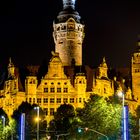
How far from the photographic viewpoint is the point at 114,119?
11538 centimetres

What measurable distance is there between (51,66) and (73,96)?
8195 millimetres

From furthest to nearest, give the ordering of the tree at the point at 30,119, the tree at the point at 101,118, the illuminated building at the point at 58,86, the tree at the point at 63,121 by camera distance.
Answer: the illuminated building at the point at 58,86
the tree at the point at 63,121
the tree at the point at 30,119
the tree at the point at 101,118

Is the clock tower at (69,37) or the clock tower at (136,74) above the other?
the clock tower at (69,37)

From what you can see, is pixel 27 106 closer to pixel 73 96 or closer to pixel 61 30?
pixel 73 96

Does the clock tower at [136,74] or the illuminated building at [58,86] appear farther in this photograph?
the clock tower at [136,74]

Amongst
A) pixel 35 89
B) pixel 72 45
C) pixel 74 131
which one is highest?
pixel 72 45

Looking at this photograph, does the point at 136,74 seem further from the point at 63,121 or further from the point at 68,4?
the point at 63,121

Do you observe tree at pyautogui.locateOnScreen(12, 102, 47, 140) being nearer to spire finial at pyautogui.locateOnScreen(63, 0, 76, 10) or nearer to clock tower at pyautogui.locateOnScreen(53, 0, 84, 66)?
clock tower at pyautogui.locateOnScreen(53, 0, 84, 66)

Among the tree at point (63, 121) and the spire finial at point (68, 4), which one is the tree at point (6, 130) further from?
the spire finial at point (68, 4)

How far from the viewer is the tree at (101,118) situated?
4456 inches

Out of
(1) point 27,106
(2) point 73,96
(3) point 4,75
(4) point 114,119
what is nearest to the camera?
(4) point 114,119

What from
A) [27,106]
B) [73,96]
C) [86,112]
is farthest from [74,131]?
[73,96]

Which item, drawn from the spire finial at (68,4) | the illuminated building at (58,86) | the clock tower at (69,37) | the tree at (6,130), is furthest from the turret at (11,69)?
the tree at (6,130)

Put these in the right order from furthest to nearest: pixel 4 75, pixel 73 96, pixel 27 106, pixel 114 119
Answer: pixel 4 75 < pixel 73 96 < pixel 27 106 < pixel 114 119
